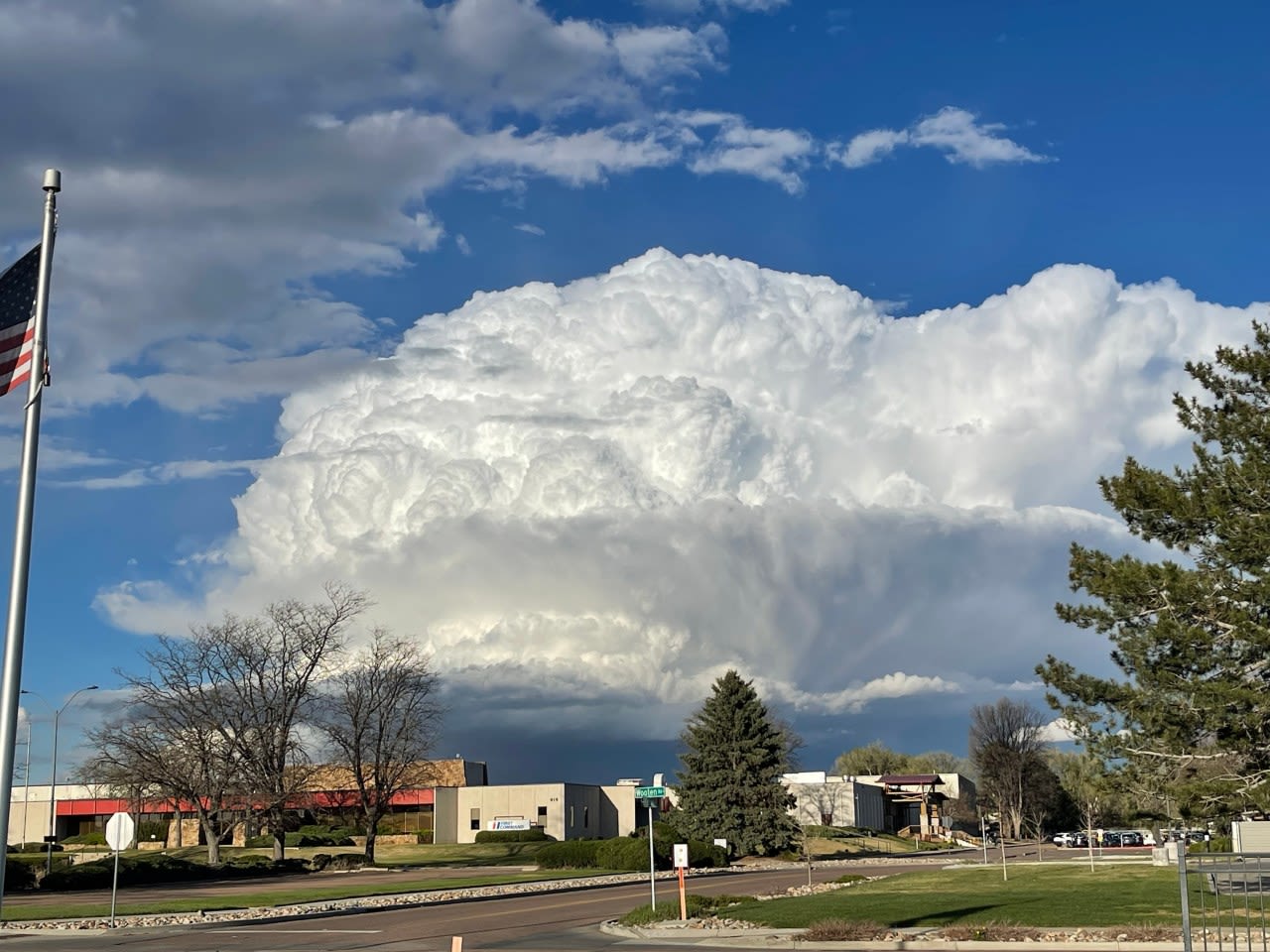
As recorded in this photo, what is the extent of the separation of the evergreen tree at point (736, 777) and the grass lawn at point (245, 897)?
13261 millimetres

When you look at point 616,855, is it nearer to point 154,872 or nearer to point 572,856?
point 572,856

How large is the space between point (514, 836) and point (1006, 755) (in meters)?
47.6

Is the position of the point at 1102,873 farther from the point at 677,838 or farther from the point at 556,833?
the point at 556,833

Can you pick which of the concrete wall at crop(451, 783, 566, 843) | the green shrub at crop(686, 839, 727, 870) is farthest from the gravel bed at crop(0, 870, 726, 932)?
the concrete wall at crop(451, 783, 566, 843)

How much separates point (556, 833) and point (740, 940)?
72.1 meters

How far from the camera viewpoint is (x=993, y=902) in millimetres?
34281

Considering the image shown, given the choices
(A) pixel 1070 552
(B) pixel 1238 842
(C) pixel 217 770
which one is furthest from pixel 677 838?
(A) pixel 1070 552

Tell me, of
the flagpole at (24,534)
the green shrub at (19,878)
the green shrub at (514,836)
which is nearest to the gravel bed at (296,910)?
the green shrub at (19,878)

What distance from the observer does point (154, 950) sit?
1040 inches

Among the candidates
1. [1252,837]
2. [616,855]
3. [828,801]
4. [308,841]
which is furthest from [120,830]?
[828,801]

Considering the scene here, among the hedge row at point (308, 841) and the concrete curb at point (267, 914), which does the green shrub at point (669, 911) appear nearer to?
the concrete curb at point (267, 914)

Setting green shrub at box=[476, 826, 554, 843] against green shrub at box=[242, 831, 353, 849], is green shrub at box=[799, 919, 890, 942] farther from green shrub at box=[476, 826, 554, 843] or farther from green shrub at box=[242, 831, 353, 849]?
green shrub at box=[242, 831, 353, 849]

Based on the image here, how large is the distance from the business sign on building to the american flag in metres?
84.8

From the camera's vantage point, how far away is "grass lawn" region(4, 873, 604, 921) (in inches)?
1527
